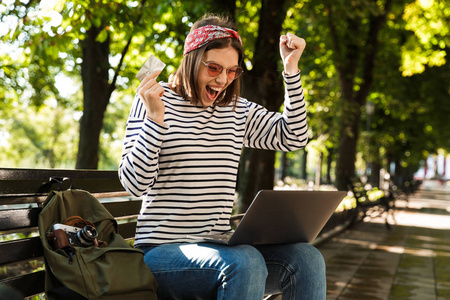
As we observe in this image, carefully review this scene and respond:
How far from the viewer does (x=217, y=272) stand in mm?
2234

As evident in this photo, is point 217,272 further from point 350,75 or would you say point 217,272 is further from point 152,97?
point 350,75

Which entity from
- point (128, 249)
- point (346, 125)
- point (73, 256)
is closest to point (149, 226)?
point (128, 249)

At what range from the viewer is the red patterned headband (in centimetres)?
266

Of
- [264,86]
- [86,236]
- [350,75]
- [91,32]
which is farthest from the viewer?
A: [350,75]

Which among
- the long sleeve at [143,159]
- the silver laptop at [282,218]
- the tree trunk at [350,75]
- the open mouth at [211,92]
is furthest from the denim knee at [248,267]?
the tree trunk at [350,75]

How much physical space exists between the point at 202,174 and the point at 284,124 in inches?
23.7

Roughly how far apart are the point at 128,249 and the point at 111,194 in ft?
4.37

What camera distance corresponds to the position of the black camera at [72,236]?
7.08 ft

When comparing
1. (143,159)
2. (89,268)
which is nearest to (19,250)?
(89,268)

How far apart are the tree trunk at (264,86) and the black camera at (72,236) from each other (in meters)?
4.70

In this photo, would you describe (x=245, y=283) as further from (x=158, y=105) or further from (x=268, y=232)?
(x=158, y=105)

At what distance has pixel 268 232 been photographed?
2521 mm

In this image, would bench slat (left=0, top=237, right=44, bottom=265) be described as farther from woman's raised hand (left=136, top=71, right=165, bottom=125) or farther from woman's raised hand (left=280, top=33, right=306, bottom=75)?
woman's raised hand (left=280, top=33, right=306, bottom=75)

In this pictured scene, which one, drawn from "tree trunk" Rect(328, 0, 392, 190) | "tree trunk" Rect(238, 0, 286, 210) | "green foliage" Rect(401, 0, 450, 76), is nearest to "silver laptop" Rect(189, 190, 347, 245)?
"tree trunk" Rect(238, 0, 286, 210)
